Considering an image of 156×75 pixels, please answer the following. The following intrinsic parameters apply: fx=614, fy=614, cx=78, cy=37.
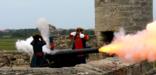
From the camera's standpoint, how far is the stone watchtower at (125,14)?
49.4ft

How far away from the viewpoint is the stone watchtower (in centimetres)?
1505

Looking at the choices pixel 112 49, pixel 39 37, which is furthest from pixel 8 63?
pixel 112 49

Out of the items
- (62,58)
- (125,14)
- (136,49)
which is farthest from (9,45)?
(136,49)

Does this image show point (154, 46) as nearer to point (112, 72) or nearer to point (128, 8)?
point (112, 72)

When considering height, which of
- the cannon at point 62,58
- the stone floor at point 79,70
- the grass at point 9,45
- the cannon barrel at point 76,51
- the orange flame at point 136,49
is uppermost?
the stone floor at point 79,70

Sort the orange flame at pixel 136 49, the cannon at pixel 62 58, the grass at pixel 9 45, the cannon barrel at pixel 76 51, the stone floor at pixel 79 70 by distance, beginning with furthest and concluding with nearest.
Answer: the grass at pixel 9 45
the cannon at pixel 62 58
the cannon barrel at pixel 76 51
the orange flame at pixel 136 49
the stone floor at pixel 79 70

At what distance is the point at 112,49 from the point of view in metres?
8.95

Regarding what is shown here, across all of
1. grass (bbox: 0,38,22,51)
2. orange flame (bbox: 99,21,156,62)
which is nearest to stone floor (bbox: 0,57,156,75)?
orange flame (bbox: 99,21,156,62)

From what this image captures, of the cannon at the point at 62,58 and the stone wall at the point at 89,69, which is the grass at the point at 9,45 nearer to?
the cannon at the point at 62,58

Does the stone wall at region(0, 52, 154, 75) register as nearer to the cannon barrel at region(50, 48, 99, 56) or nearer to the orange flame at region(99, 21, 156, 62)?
the orange flame at region(99, 21, 156, 62)

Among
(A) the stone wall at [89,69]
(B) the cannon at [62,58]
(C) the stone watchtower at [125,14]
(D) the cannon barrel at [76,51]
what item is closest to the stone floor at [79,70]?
(A) the stone wall at [89,69]

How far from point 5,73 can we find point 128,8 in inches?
353

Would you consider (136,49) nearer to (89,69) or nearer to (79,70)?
(89,69)

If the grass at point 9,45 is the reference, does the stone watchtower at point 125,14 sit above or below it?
above
